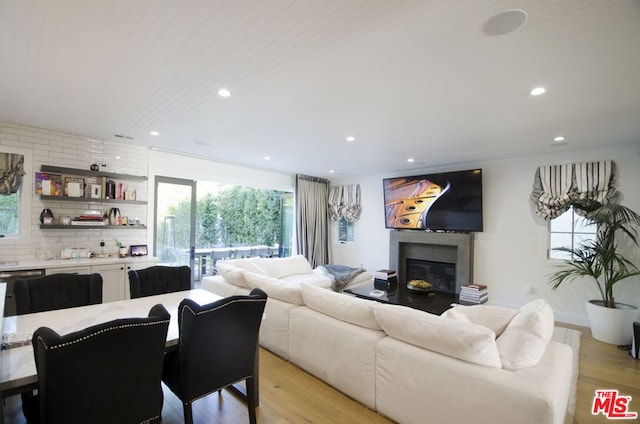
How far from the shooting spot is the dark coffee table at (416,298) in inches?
147

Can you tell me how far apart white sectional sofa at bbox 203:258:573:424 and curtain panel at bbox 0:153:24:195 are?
3.91m

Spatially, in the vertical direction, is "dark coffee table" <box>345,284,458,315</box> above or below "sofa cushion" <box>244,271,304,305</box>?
below

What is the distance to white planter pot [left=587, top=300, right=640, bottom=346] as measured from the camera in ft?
11.8

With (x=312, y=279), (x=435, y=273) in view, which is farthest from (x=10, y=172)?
(x=435, y=273)

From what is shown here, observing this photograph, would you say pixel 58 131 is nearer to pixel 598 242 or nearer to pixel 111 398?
pixel 111 398

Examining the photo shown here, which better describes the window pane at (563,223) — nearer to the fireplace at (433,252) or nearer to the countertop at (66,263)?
the fireplace at (433,252)

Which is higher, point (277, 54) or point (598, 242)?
point (277, 54)

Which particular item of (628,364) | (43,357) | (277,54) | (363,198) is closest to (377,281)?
(363,198)

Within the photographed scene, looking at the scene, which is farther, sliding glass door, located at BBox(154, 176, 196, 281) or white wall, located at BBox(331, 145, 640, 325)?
sliding glass door, located at BBox(154, 176, 196, 281)

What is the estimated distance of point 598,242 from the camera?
13.0ft

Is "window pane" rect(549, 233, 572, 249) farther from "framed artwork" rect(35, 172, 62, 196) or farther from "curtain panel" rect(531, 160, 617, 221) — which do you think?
"framed artwork" rect(35, 172, 62, 196)

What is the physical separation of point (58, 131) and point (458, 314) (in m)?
5.12

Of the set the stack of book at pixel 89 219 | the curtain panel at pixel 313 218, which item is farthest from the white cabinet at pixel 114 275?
the curtain panel at pixel 313 218
